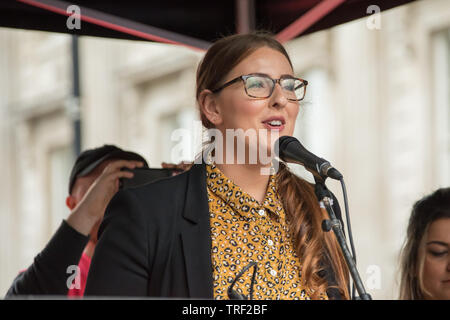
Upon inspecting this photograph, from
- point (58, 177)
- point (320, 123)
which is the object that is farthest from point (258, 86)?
point (58, 177)

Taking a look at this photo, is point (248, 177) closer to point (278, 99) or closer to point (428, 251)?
point (278, 99)

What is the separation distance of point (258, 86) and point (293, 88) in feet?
0.35

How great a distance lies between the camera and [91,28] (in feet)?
9.91

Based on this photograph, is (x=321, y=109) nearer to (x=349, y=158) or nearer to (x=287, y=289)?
(x=349, y=158)

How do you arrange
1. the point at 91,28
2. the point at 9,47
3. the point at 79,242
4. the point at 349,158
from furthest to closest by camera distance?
the point at 9,47, the point at 349,158, the point at 91,28, the point at 79,242

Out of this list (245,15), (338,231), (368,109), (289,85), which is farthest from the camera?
(368,109)

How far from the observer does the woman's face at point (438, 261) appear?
269 centimetres

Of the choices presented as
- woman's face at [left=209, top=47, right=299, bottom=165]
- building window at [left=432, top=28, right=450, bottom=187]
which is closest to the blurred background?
building window at [left=432, top=28, right=450, bottom=187]

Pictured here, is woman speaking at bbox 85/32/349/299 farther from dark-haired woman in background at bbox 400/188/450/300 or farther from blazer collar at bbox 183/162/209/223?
dark-haired woman in background at bbox 400/188/450/300

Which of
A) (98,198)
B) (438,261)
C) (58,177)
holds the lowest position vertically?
(438,261)

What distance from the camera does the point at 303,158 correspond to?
1.77 m

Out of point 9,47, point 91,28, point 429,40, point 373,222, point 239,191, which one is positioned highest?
point 9,47

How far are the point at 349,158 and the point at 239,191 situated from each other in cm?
558
